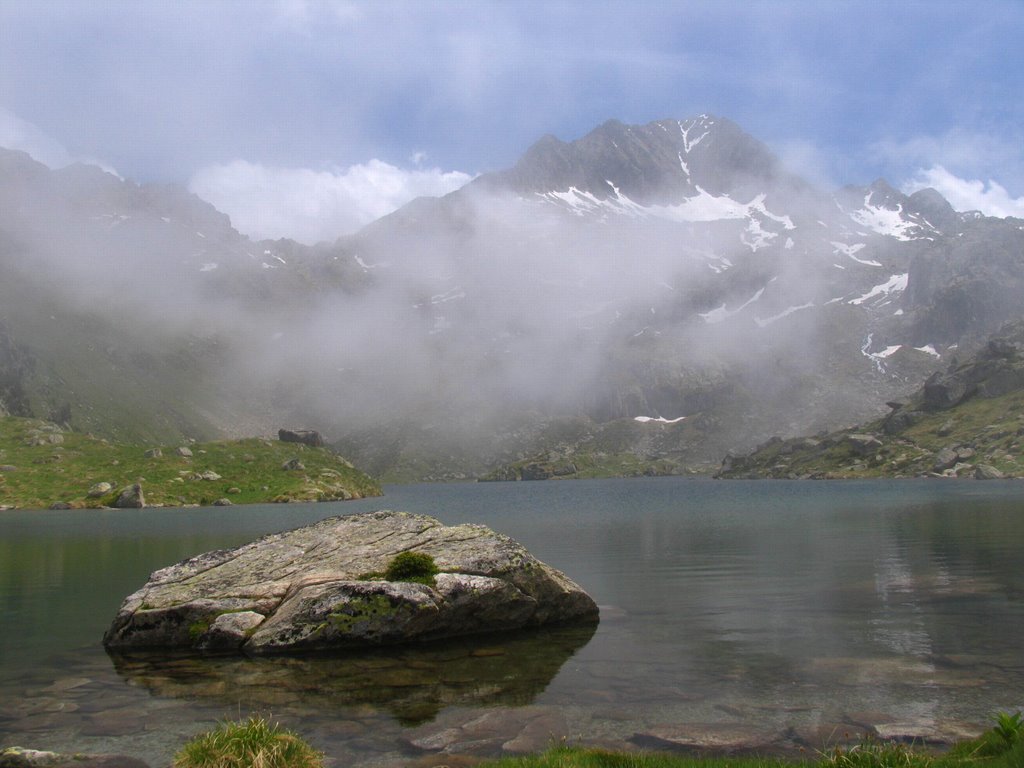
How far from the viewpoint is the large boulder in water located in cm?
2681

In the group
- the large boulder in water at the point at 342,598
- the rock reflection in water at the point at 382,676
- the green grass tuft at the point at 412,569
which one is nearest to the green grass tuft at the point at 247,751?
the rock reflection in water at the point at 382,676

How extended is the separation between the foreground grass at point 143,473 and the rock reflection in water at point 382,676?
455 ft

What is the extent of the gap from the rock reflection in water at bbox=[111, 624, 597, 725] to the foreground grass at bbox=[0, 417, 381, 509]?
455 ft

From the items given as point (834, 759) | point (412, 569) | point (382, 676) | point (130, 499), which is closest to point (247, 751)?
point (382, 676)

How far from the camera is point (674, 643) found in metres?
26.4

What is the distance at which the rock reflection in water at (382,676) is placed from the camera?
65.4 feet

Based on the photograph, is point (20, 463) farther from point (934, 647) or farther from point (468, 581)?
point (934, 647)

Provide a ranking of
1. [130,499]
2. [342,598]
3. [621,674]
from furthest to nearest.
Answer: [130,499] → [342,598] → [621,674]

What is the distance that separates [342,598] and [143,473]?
519 feet

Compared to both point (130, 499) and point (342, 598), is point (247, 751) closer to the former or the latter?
point (342, 598)

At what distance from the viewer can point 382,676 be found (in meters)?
22.6

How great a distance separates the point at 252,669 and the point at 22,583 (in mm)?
33283

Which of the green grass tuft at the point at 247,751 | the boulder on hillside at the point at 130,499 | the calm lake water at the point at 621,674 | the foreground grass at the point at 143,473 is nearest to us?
the green grass tuft at the point at 247,751

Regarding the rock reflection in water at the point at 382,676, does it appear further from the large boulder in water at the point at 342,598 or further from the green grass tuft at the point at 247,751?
the green grass tuft at the point at 247,751
